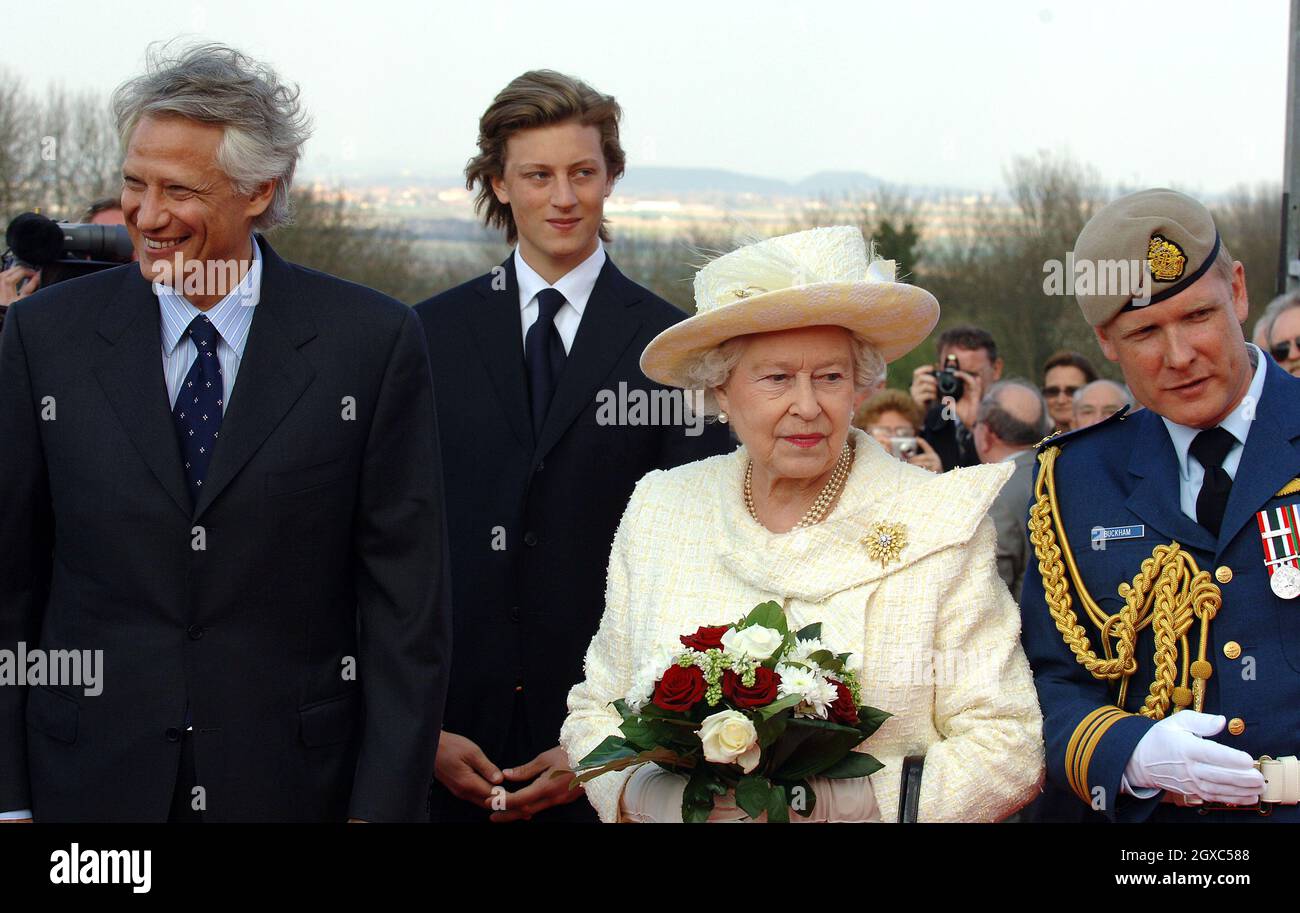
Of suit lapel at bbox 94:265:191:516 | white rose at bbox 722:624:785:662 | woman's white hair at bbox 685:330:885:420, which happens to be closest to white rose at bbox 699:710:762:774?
white rose at bbox 722:624:785:662

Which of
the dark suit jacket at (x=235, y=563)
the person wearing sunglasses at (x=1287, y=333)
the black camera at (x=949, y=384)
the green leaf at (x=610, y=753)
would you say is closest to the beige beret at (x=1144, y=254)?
the green leaf at (x=610, y=753)

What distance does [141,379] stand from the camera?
3.21 metres

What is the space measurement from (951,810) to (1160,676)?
0.50 metres

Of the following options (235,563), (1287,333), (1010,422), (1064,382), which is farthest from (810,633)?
(1064,382)

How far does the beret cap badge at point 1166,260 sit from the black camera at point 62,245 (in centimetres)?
307

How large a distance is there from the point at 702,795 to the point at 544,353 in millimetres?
1692

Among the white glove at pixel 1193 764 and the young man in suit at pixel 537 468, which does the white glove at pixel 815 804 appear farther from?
the young man in suit at pixel 537 468

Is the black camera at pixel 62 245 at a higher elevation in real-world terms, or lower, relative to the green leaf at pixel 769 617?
higher

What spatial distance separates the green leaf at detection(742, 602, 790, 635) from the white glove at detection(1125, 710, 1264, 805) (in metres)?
0.72

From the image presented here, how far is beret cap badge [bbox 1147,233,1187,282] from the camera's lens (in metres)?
3.06

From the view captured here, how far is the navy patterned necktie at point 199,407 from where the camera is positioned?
3191 millimetres

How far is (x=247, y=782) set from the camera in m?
3.17
